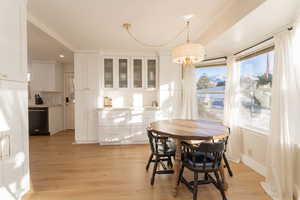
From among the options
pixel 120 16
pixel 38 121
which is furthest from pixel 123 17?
pixel 38 121

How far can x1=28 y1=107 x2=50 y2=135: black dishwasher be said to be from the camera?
16.3 feet

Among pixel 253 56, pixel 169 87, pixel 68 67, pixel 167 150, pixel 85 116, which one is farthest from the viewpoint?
pixel 68 67

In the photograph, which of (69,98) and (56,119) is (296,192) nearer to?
(56,119)

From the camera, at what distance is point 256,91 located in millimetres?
2971

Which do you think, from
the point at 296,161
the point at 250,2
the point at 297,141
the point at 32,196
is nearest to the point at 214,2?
the point at 250,2

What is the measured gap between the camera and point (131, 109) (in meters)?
4.17

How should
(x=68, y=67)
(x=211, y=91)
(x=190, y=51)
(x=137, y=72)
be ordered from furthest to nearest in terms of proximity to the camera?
(x=68, y=67) → (x=137, y=72) → (x=211, y=91) → (x=190, y=51)

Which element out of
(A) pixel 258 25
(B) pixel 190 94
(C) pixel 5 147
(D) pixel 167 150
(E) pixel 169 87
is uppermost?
(A) pixel 258 25

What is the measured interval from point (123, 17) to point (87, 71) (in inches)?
86.9

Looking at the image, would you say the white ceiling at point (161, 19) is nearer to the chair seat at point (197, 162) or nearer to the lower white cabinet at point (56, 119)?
the chair seat at point (197, 162)

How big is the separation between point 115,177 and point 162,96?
2.41 meters

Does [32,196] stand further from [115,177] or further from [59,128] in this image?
[59,128]

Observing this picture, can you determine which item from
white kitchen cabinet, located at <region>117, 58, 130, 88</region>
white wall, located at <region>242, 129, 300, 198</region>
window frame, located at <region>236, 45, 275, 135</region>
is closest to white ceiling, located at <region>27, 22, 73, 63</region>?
white kitchen cabinet, located at <region>117, 58, 130, 88</region>

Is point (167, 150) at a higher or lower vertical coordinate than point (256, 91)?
lower
